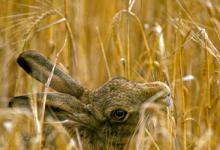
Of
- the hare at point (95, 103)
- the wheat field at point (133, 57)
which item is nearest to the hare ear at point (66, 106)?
the hare at point (95, 103)

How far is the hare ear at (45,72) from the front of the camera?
5324 mm

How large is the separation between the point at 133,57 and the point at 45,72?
241cm

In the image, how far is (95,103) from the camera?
5355mm

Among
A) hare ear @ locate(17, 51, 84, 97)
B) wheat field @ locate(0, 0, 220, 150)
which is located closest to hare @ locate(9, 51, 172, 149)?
hare ear @ locate(17, 51, 84, 97)

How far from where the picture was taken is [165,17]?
7.18 meters

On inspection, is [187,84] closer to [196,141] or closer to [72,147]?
[196,141]

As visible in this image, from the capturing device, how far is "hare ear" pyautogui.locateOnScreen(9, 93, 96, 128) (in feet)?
17.0

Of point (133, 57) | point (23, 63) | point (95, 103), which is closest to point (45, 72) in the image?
point (23, 63)

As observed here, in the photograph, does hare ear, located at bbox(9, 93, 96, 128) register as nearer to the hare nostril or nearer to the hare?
the hare

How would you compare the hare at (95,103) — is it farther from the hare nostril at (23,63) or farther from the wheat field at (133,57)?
the wheat field at (133,57)

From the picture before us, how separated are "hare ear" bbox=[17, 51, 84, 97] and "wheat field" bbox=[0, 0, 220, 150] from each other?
74 millimetres

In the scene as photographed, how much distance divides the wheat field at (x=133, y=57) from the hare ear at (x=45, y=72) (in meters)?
0.07

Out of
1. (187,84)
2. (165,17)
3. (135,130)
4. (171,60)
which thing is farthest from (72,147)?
(165,17)

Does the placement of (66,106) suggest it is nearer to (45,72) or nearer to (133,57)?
(45,72)
